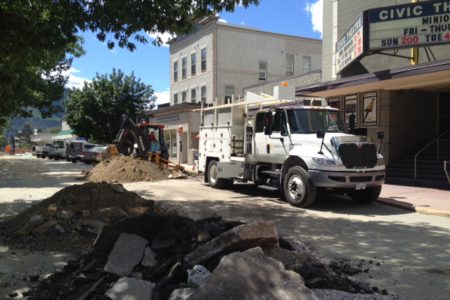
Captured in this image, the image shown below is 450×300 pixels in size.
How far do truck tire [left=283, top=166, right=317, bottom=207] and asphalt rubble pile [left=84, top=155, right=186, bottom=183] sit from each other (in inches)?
357

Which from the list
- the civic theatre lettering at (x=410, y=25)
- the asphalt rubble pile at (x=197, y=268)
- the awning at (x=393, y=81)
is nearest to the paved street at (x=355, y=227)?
the asphalt rubble pile at (x=197, y=268)

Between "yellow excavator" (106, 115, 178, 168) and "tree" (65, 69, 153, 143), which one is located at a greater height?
"tree" (65, 69, 153, 143)

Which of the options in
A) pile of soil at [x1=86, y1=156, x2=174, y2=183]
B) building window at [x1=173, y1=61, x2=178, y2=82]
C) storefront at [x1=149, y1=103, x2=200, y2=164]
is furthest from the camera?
building window at [x1=173, y1=61, x2=178, y2=82]

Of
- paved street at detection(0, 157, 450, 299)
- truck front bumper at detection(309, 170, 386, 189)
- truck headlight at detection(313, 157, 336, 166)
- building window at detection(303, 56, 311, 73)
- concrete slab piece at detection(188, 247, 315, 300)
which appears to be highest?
building window at detection(303, 56, 311, 73)

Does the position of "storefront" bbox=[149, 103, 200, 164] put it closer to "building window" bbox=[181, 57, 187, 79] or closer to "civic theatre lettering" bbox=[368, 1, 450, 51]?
"building window" bbox=[181, 57, 187, 79]

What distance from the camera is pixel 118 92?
133ft

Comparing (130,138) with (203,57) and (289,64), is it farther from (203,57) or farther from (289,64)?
(289,64)

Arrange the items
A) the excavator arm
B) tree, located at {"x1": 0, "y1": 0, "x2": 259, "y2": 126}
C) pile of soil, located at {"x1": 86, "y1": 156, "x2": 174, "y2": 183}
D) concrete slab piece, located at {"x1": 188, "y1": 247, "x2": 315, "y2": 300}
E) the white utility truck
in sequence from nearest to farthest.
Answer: concrete slab piece, located at {"x1": 188, "y1": 247, "x2": 315, "y2": 300} → tree, located at {"x1": 0, "y1": 0, "x2": 259, "y2": 126} → the white utility truck → pile of soil, located at {"x1": 86, "y1": 156, "x2": 174, "y2": 183} → the excavator arm

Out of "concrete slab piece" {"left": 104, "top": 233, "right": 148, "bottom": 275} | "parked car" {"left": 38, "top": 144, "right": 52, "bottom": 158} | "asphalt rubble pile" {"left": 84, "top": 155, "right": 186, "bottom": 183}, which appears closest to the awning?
"asphalt rubble pile" {"left": 84, "top": 155, "right": 186, "bottom": 183}

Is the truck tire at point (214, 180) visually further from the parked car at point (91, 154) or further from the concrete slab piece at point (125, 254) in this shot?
the parked car at point (91, 154)

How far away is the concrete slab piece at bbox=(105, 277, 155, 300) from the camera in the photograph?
4591 millimetres

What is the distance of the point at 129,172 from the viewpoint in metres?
20.3

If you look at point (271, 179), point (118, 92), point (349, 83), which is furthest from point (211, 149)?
point (118, 92)

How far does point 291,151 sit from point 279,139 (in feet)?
2.37
